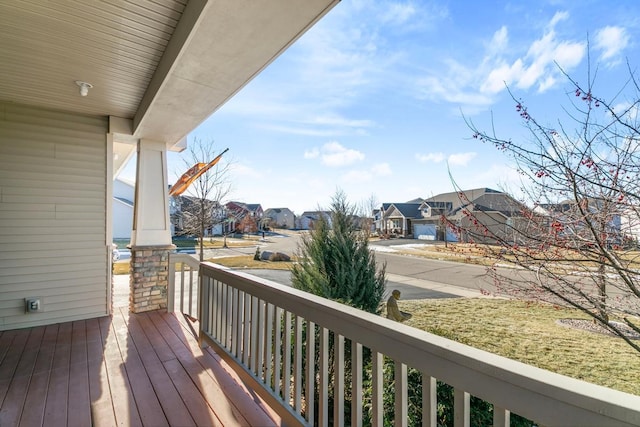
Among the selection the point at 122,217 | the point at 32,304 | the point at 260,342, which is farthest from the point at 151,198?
the point at 122,217

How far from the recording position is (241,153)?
12969mm

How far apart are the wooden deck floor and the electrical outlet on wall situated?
249mm

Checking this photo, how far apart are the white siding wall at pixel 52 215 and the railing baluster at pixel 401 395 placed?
4.64 m

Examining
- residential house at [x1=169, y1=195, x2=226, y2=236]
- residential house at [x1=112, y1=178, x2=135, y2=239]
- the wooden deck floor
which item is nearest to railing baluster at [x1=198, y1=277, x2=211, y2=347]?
the wooden deck floor

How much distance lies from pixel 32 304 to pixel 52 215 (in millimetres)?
1147

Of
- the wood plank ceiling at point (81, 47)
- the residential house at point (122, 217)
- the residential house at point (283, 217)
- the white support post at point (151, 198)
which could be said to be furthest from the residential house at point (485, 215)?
the residential house at point (283, 217)

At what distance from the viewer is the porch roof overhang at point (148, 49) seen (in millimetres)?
2020

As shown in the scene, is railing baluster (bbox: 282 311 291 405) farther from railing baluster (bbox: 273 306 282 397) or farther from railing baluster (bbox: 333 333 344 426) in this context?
railing baluster (bbox: 333 333 344 426)

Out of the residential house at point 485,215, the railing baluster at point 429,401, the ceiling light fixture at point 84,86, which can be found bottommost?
the railing baluster at point 429,401

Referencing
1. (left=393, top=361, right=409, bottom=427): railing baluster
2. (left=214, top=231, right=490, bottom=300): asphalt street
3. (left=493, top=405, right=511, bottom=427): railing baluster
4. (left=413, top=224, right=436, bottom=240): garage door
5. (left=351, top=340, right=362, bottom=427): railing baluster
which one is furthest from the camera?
(left=413, top=224, right=436, bottom=240): garage door

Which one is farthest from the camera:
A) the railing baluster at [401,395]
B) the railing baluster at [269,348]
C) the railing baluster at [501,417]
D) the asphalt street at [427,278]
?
the asphalt street at [427,278]

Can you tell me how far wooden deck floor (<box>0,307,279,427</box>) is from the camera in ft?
7.39

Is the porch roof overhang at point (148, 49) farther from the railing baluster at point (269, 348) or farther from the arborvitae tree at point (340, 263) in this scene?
the arborvitae tree at point (340, 263)

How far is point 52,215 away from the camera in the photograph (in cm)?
420
